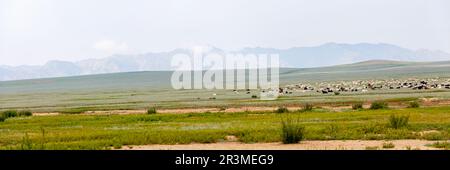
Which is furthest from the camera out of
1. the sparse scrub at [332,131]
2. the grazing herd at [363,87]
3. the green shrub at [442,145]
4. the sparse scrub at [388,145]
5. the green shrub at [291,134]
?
the grazing herd at [363,87]

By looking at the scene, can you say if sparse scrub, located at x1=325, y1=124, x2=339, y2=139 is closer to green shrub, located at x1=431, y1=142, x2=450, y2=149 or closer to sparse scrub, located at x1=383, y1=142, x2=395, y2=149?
sparse scrub, located at x1=383, y1=142, x2=395, y2=149

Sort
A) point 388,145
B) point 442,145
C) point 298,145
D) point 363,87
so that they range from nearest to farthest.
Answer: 1. point 442,145
2. point 388,145
3. point 298,145
4. point 363,87

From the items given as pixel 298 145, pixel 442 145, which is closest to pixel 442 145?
pixel 442 145

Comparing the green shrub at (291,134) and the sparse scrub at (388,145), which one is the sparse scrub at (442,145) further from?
the green shrub at (291,134)

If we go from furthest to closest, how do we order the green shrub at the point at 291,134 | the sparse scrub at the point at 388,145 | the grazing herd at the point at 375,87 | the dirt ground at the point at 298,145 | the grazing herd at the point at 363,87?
1. the grazing herd at the point at 375,87
2. the grazing herd at the point at 363,87
3. the green shrub at the point at 291,134
4. the dirt ground at the point at 298,145
5. the sparse scrub at the point at 388,145

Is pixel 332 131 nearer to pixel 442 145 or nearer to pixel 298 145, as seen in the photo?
pixel 298 145

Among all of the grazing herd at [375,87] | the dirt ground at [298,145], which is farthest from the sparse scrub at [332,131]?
the grazing herd at [375,87]

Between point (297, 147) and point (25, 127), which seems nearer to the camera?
point (297, 147)

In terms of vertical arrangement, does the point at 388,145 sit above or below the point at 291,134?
below

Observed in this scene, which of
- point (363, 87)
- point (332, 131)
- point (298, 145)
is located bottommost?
point (363, 87)
